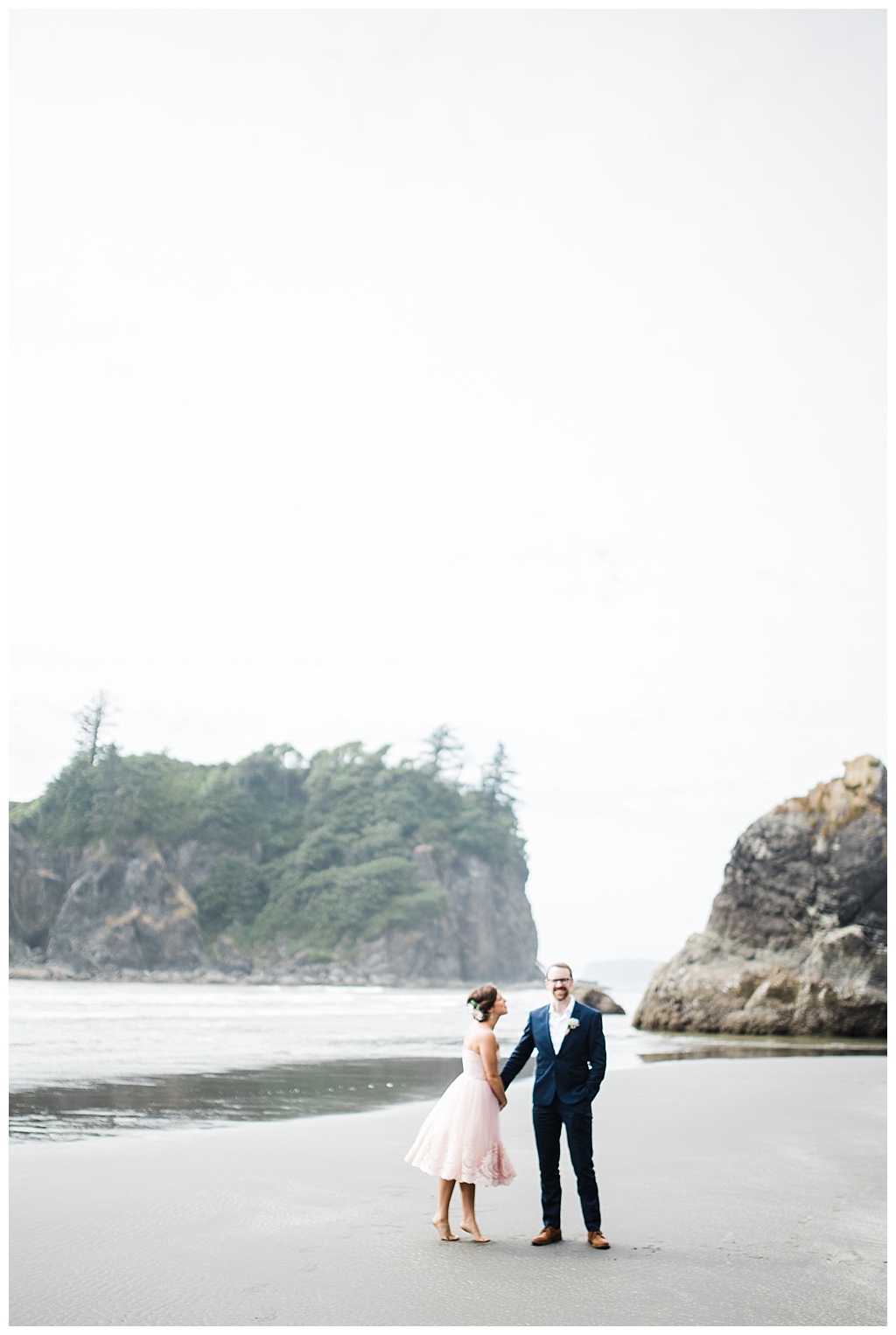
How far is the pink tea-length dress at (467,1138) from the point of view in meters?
5.40

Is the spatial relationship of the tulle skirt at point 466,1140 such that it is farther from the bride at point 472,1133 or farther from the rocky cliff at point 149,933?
the rocky cliff at point 149,933

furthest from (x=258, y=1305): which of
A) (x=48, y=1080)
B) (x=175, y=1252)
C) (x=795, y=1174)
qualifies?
(x=48, y=1080)

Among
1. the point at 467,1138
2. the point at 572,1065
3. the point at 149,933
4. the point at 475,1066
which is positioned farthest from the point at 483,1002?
the point at 149,933

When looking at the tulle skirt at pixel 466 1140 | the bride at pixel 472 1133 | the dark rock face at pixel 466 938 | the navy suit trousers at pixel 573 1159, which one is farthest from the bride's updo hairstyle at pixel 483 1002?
the dark rock face at pixel 466 938

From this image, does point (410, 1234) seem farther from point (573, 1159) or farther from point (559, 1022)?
point (559, 1022)

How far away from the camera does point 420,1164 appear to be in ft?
18.4

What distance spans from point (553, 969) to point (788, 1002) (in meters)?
17.4

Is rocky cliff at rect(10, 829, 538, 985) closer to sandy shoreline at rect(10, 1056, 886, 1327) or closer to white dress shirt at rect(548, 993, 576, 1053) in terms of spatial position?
sandy shoreline at rect(10, 1056, 886, 1327)

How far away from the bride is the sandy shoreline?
0.27 metres

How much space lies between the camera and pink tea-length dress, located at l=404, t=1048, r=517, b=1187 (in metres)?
5.40

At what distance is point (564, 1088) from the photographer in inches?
218

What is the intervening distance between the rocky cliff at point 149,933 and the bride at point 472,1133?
310 ft

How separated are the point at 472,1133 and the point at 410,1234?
0.69 meters

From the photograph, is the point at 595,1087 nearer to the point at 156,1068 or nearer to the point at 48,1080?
the point at 48,1080
